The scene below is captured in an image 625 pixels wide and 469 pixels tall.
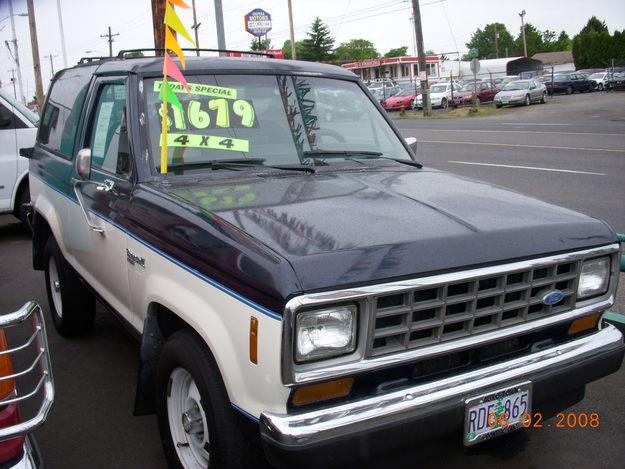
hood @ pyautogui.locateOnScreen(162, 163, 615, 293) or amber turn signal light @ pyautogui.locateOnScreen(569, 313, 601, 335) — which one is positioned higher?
hood @ pyautogui.locateOnScreen(162, 163, 615, 293)

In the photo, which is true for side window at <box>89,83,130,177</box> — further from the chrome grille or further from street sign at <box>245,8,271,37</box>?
street sign at <box>245,8,271,37</box>

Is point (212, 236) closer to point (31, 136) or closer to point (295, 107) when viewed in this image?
point (295, 107)

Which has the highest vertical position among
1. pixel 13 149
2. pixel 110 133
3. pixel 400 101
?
pixel 400 101

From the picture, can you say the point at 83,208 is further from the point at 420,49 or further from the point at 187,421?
the point at 420,49

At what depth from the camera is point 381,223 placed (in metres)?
2.60

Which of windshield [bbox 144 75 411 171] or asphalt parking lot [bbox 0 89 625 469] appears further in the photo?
windshield [bbox 144 75 411 171]

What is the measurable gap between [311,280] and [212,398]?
2.14 ft

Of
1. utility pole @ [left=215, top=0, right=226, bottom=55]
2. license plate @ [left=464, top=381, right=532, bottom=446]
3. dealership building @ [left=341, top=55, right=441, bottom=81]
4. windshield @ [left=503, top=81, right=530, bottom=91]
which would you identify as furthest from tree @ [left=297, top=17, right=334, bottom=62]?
license plate @ [left=464, top=381, right=532, bottom=446]

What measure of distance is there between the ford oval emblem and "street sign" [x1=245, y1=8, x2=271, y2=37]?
734 inches

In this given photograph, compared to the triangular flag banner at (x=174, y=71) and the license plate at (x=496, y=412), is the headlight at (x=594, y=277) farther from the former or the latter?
the triangular flag banner at (x=174, y=71)

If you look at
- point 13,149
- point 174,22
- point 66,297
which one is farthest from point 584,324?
point 13,149

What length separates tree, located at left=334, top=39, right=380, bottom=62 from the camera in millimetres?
124688

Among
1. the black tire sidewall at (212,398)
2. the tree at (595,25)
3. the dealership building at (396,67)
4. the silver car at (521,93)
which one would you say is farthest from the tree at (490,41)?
the black tire sidewall at (212,398)

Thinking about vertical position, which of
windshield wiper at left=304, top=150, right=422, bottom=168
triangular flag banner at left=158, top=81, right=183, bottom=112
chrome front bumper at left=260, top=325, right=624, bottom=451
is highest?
triangular flag banner at left=158, top=81, right=183, bottom=112
